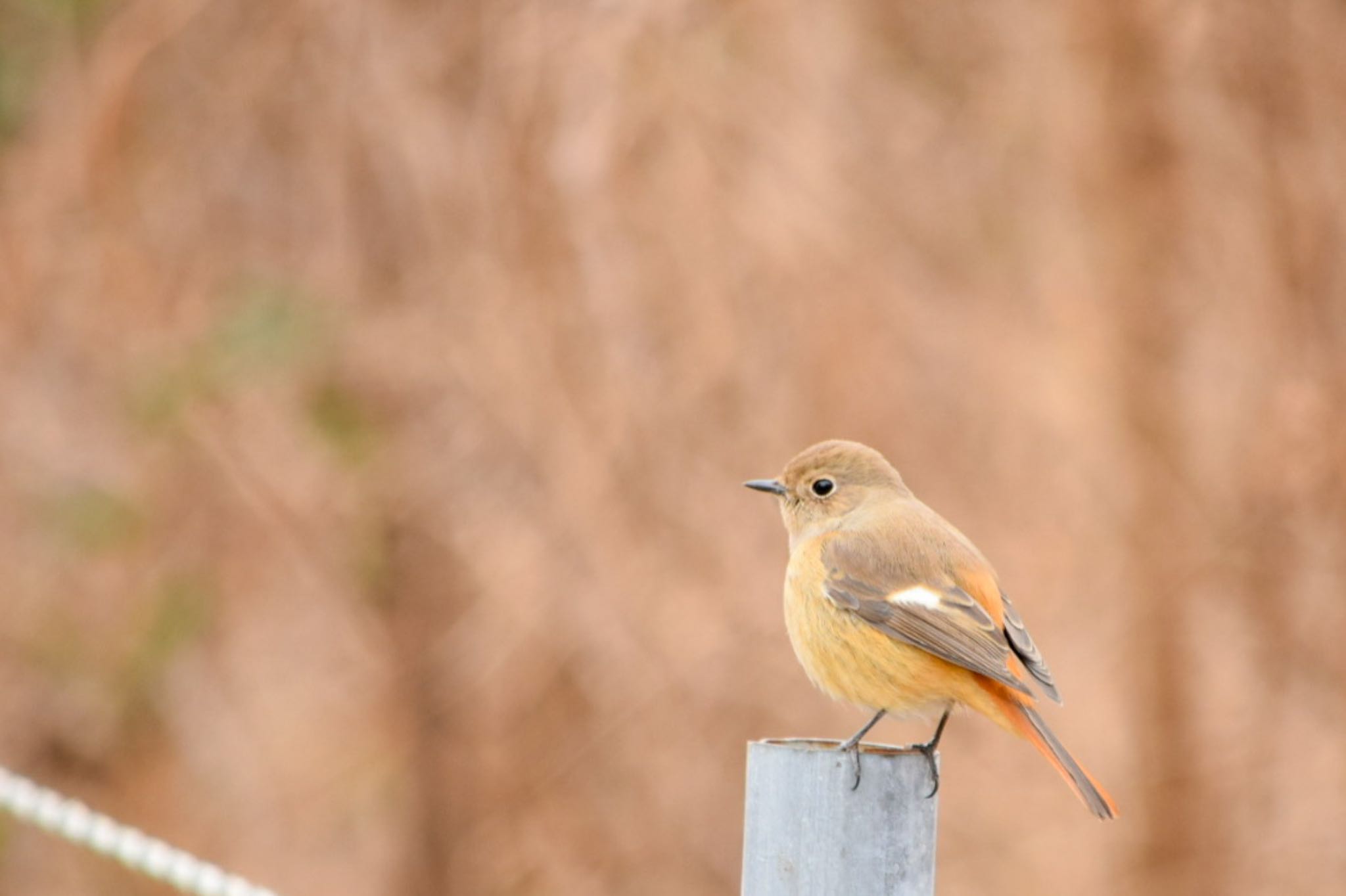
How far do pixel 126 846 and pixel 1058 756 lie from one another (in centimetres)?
165

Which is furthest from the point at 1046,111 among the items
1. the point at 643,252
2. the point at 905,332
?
the point at 643,252

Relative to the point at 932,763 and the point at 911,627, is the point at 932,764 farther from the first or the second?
the point at 911,627

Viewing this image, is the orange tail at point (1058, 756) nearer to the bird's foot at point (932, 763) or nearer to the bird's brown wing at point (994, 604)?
the bird's brown wing at point (994, 604)

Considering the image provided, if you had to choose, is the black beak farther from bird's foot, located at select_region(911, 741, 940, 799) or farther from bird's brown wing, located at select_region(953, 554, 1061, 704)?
bird's foot, located at select_region(911, 741, 940, 799)

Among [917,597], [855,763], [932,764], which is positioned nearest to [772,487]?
[917,597]

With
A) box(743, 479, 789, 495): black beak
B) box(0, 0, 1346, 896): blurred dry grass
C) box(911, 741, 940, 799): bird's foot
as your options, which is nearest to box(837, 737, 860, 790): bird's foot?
box(911, 741, 940, 799): bird's foot

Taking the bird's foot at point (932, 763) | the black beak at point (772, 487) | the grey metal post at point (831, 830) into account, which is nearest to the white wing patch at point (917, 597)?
the black beak at point (772, 487)

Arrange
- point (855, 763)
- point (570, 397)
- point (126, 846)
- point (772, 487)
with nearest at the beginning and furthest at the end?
point (855, 763)
point (126, 846)
point (772, 487)
point (570, 397)

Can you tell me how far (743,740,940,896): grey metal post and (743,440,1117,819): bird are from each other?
1.08 metres

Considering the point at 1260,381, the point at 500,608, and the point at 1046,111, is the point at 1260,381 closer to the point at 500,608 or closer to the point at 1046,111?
the point at 1046,111

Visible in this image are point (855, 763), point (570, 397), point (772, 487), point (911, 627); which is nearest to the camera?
point (855, 763)

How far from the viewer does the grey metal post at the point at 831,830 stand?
207cm

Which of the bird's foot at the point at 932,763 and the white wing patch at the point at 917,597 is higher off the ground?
the white wing patch at the point at 917,597

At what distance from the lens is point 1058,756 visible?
3092mm
